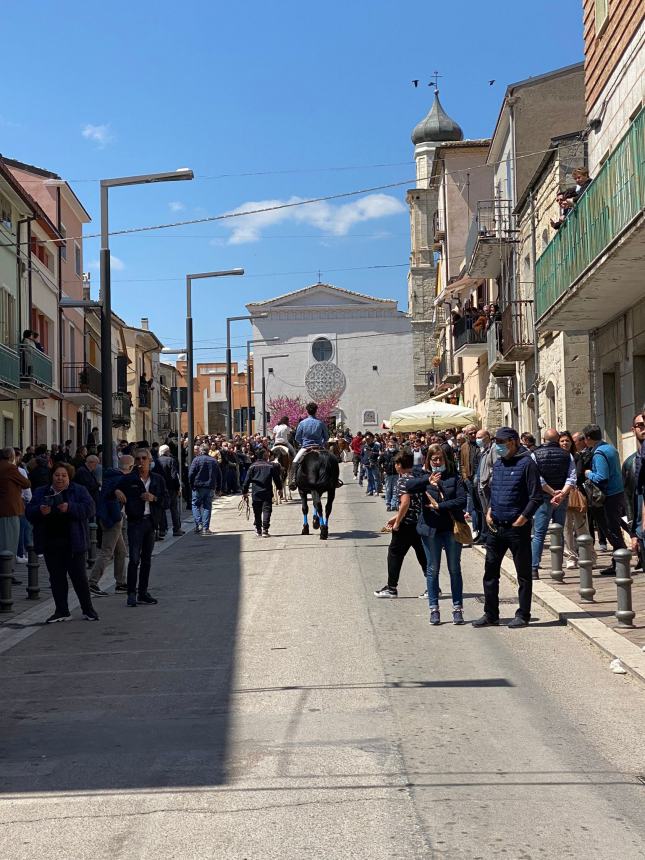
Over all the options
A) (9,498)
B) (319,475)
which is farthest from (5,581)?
(319,475)

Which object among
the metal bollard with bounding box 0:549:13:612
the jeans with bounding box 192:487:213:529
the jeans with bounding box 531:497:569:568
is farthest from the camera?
the jeans with bounding box 192:487:213:529

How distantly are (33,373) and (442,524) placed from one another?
2111cm

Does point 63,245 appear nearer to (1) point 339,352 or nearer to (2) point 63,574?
(2) point 63,574

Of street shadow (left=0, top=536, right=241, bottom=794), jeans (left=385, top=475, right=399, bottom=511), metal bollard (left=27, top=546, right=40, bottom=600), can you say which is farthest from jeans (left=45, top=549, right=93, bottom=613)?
jeans (left=385, top=475, right=399, bottom=511)

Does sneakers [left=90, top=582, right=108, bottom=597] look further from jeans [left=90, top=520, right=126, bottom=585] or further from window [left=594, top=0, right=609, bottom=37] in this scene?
window [left=594, top=0, right=609, bottom=37]

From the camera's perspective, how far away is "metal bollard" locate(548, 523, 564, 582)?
14.7 meters

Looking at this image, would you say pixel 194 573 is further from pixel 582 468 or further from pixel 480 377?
pixel 480 377

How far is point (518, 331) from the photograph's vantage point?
31.2 meters

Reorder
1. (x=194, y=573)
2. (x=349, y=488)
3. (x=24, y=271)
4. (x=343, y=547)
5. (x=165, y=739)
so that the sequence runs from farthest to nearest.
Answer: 1. (x=349, y=488)
2. (x=24, y=271)
3. (x=343, y=547)
4. (x=194, y=573)
5. (x=165, y=739)

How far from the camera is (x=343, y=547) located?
64.1 feet

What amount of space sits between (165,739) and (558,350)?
67.3ft

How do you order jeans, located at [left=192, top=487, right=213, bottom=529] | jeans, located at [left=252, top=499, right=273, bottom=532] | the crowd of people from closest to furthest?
the crowd of people < jeans, located at [left=252, top=499, right=273, bottom=532] < jeans, located at [left=192, top=487, right=213, bottom=529]

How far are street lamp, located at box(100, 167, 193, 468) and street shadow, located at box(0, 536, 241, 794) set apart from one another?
6505mm

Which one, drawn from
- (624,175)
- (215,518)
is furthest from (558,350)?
(624,175)
